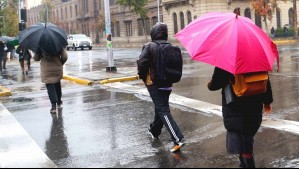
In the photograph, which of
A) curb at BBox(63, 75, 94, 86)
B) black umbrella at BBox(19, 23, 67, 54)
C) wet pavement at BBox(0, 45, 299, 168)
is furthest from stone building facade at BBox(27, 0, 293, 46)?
black umbrella at BBox(19, 23, 67, 54)

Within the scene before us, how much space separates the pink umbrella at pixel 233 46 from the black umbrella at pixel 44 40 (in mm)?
4949

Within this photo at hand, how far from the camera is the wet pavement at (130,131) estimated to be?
599 cm

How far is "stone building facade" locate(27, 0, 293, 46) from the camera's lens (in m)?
51.4

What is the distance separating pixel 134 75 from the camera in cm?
1614

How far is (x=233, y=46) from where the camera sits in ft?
15.7

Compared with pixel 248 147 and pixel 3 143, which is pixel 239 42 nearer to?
pixel 248 147

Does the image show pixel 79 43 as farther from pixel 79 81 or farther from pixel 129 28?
pixel 79 81

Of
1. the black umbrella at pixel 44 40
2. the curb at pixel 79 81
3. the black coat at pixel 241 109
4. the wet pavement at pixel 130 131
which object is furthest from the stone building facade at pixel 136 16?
the black coat at pixel 241 109

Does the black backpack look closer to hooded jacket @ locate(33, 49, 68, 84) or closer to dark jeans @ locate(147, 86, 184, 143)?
dark jeans @ locate(147, 86, 184, 143)

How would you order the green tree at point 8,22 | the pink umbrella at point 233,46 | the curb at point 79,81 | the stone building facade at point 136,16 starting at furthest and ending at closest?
the stone building facade at point 136,16 < the green tree at point 8,22 < the curb at point 79,81 < the pink umbrella at point 233,46

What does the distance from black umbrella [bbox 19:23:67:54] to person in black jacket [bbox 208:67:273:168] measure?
16.6 ft

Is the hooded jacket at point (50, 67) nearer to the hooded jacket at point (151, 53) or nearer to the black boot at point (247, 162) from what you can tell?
the hooded jacket at point (151, 53)

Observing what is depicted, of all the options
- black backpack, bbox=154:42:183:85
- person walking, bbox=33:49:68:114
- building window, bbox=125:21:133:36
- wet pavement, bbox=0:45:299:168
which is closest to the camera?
wet pavement, bbox=0:45:299:168

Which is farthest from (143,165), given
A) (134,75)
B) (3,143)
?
(134,75)
